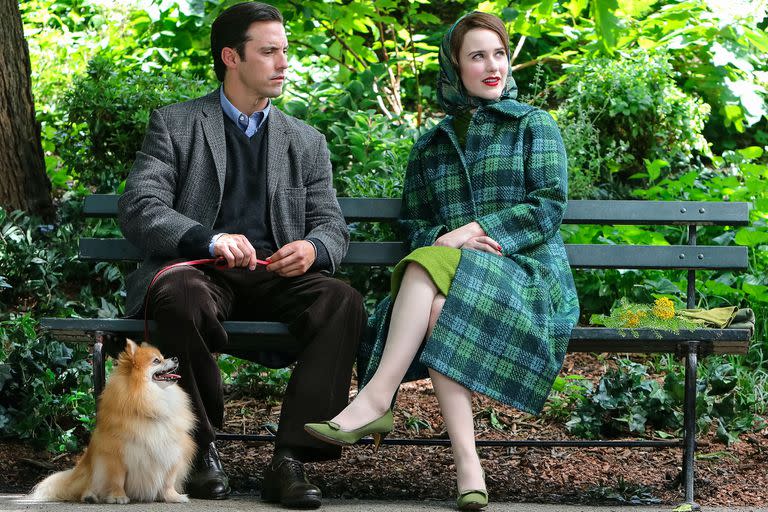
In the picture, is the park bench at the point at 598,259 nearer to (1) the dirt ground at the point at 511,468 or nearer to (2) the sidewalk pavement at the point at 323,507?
(1) the dirt ground at the point at 511,468

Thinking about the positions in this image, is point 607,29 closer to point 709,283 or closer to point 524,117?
point 524,117

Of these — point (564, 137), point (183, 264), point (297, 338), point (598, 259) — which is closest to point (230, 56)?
point (183, 264)

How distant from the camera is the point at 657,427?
4953 millimetres

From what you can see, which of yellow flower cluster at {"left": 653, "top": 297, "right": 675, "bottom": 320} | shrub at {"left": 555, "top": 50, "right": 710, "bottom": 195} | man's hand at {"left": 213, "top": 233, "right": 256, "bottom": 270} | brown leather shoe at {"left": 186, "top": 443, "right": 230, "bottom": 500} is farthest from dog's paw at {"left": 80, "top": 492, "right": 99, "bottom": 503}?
shrub at {"left": 555, "top": 50, "right": 710, "bottom": 195}

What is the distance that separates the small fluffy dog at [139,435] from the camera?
3531mm

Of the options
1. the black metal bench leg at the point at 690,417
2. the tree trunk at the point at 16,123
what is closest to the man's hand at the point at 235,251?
the black metal bench leg at the point at 690,417

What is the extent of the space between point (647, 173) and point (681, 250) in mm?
2135

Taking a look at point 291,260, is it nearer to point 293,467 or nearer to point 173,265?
point 173,265

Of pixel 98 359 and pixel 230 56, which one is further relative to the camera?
pixel 230 56

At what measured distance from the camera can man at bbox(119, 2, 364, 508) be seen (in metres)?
3.73

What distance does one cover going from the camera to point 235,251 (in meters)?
3.90

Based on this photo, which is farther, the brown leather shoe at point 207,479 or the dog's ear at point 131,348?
the brown leather shoe at point 207,479

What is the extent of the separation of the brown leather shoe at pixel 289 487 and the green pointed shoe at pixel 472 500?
467 millimetres

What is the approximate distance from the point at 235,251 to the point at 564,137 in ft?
9.45
